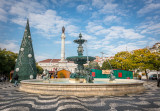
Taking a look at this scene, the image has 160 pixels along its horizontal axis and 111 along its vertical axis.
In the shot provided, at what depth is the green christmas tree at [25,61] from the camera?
18625mm

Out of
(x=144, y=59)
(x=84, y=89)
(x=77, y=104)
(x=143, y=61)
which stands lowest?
(x=77, y=104)

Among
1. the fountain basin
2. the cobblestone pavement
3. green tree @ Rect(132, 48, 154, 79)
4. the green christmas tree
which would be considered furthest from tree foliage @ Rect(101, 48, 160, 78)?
the cobblestone pavement

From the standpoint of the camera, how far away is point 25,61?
1902cm

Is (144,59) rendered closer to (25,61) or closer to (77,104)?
(25,61)

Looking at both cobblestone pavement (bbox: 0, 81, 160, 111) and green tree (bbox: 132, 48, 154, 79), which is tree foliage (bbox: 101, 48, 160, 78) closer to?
green tree (bbox: 132, 48, 154, 79)

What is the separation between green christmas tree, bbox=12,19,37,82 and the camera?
18625 mm

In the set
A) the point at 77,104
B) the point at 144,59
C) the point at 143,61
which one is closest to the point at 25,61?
the point at 77,104

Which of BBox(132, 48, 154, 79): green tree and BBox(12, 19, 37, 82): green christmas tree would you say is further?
BBox(132, 48, 154, 79): green tree

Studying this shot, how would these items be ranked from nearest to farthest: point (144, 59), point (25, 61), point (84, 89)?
1. point (84, 89)
2. point (25, 61)
3. point (144, 59)

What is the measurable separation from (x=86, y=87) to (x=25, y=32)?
16.6m

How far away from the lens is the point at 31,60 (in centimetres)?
1931

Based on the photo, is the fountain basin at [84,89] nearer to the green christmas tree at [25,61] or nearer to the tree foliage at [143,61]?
the green christmas tree at [25,61]

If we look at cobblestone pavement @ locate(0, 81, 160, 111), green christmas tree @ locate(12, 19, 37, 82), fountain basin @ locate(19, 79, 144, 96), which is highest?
green christmas tree @ locate(12, 19, 37, 82)

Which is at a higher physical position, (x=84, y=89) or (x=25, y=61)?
(x=25, y=61)
